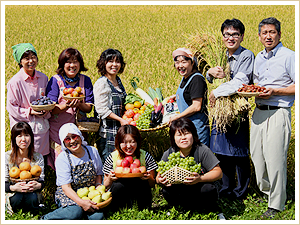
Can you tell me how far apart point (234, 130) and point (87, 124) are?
1974 millimetres

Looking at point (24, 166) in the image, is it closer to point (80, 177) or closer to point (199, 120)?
point (80, 177)

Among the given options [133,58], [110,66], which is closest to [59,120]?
[110,66]

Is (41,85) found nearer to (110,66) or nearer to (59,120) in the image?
(59,120)

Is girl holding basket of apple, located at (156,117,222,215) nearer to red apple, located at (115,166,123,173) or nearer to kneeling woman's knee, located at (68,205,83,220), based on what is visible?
red apple, located at (115,166,123,173)

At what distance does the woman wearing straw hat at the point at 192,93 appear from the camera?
4.54 metres

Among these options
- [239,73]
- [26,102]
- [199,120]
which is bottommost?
[199,120]

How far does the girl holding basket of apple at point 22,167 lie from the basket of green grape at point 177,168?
4.93ft

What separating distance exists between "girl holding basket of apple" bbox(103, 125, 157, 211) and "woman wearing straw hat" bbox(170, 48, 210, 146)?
2.35 ft

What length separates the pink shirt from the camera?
458cm

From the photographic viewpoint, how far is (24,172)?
4.18 meters

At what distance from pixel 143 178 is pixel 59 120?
4.80 feet

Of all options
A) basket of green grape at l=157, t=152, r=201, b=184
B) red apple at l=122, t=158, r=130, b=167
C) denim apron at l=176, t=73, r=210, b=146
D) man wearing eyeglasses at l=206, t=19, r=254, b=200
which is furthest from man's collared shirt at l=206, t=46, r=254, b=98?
red apple at l=122, t=158, r=130, b=167

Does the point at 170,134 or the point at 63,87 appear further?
the point at 63,87

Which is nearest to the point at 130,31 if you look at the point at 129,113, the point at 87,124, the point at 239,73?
the point at 129,113
